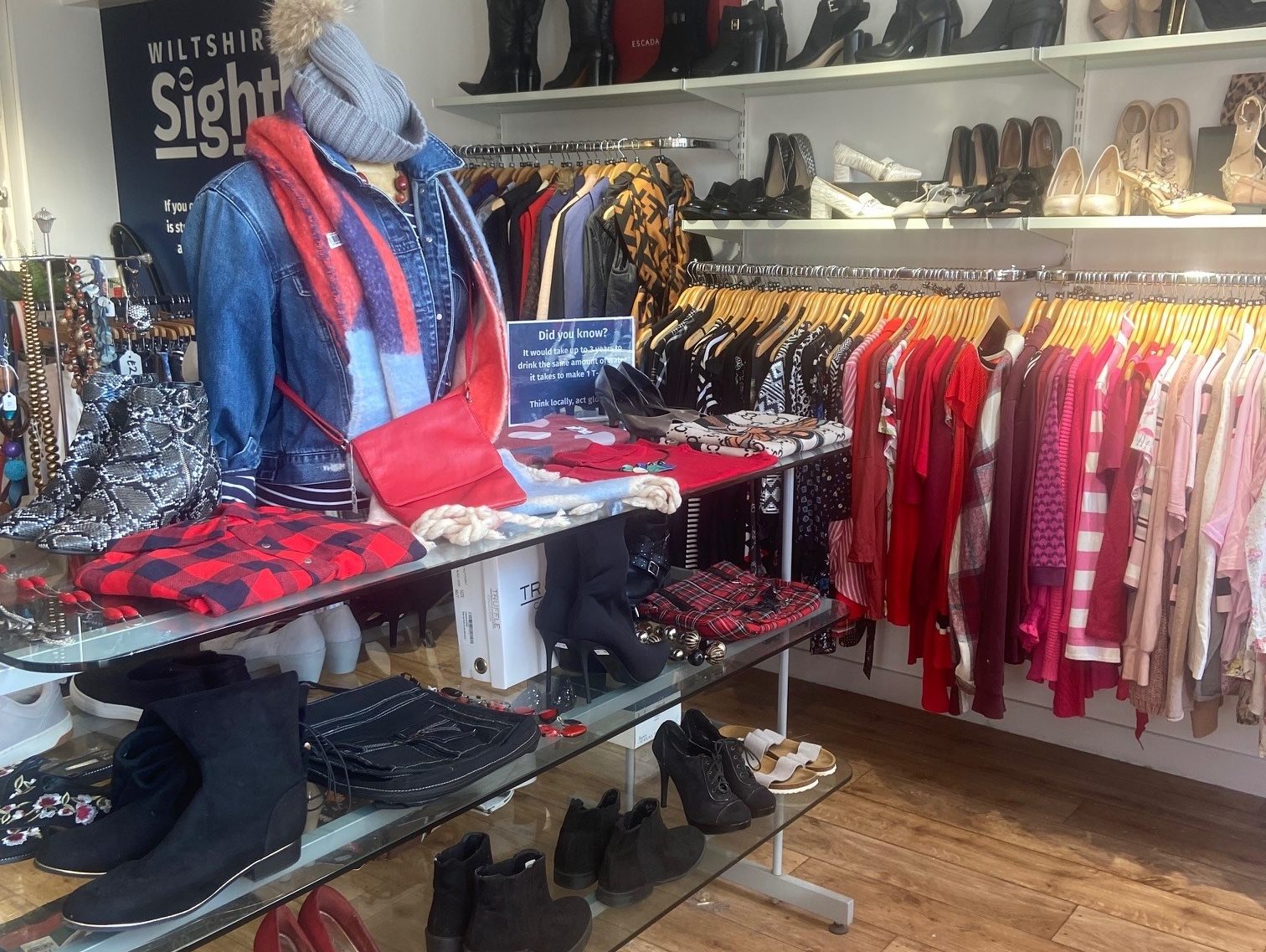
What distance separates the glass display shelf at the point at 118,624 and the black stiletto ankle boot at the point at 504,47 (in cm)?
278

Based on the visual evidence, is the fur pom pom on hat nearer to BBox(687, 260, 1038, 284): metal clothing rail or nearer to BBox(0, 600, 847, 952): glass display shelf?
BBox(0, 600, 847, 952): glass display shelf

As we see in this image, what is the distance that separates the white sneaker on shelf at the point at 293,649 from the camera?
68.3 inches

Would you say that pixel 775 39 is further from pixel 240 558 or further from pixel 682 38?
pixel 240 558

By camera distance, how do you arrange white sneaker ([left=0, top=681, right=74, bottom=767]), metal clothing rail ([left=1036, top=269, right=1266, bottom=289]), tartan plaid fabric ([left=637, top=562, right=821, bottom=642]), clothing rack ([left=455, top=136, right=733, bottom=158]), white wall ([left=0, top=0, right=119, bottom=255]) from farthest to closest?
white wall ([left=0, top=0, right=119, bottom=255]) → clothing rack ([left=455, top=136, right=733, bottom=158]) → metal clothing rail ([left=1036, top=269, right=1266, bottom=289]) → tartan plaid fabric ([left=637, top=562, right=821, bottom=642]) → white sneaker ([left=0, top=681, right=74, bottom=767])

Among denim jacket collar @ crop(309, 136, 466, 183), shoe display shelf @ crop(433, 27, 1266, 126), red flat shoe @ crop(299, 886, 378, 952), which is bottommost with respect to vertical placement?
red flat shoe @ crop(299, 886, 378, 952)

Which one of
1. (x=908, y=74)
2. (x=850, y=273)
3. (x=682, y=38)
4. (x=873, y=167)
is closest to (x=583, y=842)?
(x=850, y=273)

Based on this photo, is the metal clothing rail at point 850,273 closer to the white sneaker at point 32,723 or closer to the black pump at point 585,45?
the black pump at point 585,45

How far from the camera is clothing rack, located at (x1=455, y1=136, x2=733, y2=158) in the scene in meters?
3.42

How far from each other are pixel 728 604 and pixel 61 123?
12.5ft

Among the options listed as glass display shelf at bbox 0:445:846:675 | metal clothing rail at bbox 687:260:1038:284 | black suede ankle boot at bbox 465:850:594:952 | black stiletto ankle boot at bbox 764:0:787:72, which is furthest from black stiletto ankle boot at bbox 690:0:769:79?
black suede ankle boot at bbox 465:850:594:952

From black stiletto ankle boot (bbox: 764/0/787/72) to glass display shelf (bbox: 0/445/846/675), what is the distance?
237cm

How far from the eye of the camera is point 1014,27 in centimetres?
285

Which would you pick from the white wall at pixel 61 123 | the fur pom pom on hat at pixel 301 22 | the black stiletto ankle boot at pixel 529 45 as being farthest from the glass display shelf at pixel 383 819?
the white wall at pixel 61 123

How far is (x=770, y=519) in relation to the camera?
3.04 m
